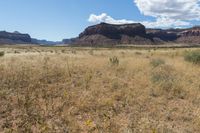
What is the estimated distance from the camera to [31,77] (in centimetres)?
915

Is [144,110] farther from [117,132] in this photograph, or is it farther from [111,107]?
[117,132]

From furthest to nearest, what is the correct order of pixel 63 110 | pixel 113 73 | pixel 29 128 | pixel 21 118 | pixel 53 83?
pixel 113 73, pixel 53 83, pixel 63 110, pixel 21 118, pixel 29 128

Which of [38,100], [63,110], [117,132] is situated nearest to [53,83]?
[38,100]

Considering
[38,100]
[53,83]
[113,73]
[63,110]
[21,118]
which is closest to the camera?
[21,118]

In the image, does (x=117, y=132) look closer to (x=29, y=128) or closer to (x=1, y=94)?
(x=29, y=128)

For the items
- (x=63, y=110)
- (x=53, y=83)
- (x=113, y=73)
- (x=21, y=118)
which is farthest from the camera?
(x=113, y=73)

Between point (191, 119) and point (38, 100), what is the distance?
381cm

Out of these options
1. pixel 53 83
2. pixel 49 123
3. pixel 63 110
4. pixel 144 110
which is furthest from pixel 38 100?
pixel 144 110

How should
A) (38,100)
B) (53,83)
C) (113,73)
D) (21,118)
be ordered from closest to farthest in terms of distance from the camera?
(21,118), (38,100), (53,83), (113,73)

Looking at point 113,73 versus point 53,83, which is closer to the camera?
point 53,83

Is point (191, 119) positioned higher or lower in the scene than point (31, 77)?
lower

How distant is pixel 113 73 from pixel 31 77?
4.09 metres

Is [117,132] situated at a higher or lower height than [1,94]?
lower

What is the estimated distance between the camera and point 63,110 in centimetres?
655
